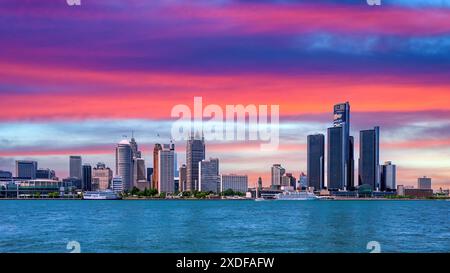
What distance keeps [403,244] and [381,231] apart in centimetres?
715
